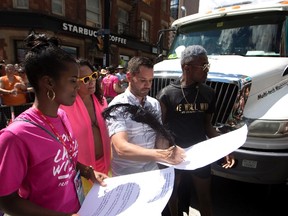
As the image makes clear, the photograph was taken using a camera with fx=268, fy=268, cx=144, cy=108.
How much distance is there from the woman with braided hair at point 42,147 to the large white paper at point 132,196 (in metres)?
0.14

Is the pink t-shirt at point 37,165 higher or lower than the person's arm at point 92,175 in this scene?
higher

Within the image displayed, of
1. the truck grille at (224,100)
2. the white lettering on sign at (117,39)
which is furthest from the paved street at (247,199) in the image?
the white lettering on sign at (117,39)

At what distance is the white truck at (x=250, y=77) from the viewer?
283cm

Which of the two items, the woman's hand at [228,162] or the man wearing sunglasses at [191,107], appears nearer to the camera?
the man wearing sunglasses at [191,107]

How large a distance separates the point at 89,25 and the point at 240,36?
14346 mm

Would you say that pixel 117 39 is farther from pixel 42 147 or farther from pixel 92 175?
pixel 42 147

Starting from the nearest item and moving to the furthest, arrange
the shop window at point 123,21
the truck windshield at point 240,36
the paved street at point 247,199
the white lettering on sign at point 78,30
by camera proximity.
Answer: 1. the paved street at point 247,199
2. the truck windshield at point 240,36
3. the white lettering on sign at point 78,30
4. the shop window at point 123,21

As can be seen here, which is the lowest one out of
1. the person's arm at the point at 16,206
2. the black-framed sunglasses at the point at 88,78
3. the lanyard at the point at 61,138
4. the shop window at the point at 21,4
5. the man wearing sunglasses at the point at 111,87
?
the man wearing sunglasses at the point at 111,87

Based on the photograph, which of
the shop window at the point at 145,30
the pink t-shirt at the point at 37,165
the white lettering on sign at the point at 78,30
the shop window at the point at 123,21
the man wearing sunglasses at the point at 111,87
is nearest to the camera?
the pink t-shirt at the point at 37,165

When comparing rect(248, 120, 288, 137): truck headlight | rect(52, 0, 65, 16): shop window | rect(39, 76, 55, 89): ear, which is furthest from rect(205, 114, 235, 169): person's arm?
rect(52, 0, 65, 16): shop window

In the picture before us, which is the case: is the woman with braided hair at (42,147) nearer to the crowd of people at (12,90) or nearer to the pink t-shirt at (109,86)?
the crowd of people at (12,90)

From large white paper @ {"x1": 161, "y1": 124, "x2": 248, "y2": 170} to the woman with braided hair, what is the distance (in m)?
0.61

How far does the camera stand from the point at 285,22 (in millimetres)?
3775

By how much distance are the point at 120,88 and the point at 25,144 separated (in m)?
7.12
